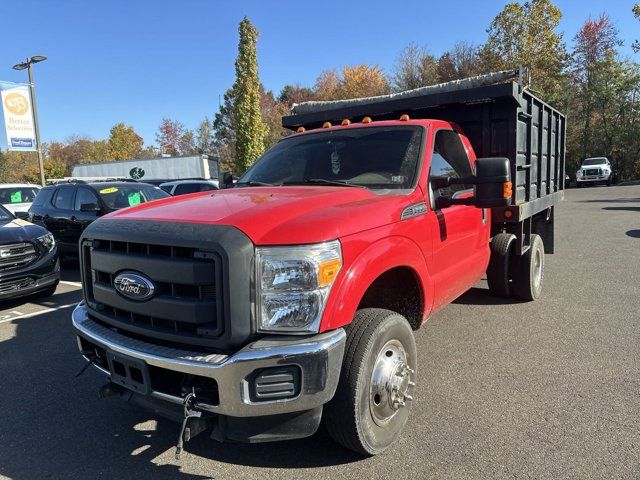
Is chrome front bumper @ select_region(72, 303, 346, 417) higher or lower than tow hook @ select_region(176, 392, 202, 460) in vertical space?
higher

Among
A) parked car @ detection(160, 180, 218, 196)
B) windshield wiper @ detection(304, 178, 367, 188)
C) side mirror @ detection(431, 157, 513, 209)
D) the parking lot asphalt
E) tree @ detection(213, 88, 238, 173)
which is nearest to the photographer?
the parking lot asphalt

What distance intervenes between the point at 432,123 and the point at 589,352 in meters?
2.53

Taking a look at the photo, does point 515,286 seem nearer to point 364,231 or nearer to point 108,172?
point 364,231

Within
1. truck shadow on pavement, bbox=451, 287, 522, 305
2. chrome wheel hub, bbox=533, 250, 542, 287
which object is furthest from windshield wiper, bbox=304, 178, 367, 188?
chrome wheel hub, bbox=533, 250, 542, 287

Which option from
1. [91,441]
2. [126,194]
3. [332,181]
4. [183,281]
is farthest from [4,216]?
[183,281]

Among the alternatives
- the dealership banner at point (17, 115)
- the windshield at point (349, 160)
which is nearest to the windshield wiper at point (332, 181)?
the windshield at point (349, 160)

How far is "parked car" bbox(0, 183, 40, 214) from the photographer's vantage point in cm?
1435

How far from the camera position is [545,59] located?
1282 inches

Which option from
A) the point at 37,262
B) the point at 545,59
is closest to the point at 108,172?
the point at 37,262

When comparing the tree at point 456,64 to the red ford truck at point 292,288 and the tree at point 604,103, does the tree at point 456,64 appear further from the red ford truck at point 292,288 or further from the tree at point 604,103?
the red ford truck at point 292,288

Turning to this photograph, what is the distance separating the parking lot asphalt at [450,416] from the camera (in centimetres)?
274

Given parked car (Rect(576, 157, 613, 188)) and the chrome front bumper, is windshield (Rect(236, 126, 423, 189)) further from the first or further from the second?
parked car (Rect(576, 157, 613, 188))

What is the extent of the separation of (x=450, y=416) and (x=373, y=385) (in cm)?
85

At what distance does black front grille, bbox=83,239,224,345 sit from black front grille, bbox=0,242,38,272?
13.9ft
